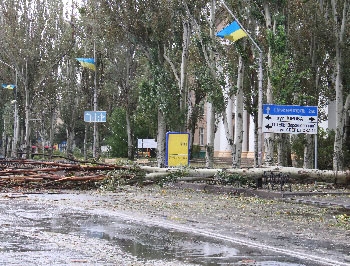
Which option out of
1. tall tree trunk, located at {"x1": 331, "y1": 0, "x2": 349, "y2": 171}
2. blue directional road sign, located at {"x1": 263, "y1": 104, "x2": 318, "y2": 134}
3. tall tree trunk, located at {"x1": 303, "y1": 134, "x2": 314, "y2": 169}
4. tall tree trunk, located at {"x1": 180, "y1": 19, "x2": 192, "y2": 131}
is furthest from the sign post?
tall tree trunk, located at {"x1": 180, "y1": 19, "x2": 192, "y2": 131}

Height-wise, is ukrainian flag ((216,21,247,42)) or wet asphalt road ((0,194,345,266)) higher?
ukrainian flag ((216,21,247,42))

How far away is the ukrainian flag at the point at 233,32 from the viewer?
109ft

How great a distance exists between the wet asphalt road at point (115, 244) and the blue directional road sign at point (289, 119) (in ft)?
45.8

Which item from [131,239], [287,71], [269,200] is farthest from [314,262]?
[287,71]

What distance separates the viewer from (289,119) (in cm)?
2889

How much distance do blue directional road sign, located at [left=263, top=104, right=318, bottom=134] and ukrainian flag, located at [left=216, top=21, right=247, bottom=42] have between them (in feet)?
18.4

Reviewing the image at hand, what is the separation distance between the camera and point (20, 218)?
1466cm

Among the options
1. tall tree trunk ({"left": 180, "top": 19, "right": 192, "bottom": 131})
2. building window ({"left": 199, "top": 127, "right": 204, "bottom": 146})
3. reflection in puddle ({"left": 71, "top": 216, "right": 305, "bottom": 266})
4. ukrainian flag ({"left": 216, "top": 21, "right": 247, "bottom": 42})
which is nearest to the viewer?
reflection in puddle ({"left": 71, "top": 216, "right": 305, "bottom": 266})

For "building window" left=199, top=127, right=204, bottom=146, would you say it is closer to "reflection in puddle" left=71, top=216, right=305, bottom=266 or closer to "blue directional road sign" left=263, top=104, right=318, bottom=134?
"blue directional road sign" left=263, top=104, right=318, bottom=134

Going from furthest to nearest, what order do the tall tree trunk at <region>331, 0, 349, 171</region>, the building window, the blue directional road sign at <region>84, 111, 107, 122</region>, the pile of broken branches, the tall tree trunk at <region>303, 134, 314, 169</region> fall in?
1. the building window
2. the blue directional road sign at <region>84, 111, 107, 122</region>
3. the tall tree trunk at <region>303, 134, 314, 169</region>
4. the tall tree trunk at <region>331, 0, 349, 171</region>
5. the pile of broken branches

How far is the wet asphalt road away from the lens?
9430mm

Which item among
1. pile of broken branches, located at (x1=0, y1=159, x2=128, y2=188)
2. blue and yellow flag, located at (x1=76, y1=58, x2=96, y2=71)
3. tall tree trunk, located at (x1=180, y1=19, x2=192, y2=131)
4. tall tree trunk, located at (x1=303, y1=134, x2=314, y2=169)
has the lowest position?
pile of broken branches, located at (x1=0, y1=159, x2=128, y2=188)

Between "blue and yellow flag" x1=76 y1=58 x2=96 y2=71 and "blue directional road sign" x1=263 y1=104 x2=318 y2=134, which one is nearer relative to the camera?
"blue directional road sign" x1=263 y1=104 x2=318 y2=134

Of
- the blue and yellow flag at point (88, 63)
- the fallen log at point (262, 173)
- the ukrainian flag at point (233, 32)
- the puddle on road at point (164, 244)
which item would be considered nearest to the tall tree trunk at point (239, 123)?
the ukrainian flag at point (233, 32)
